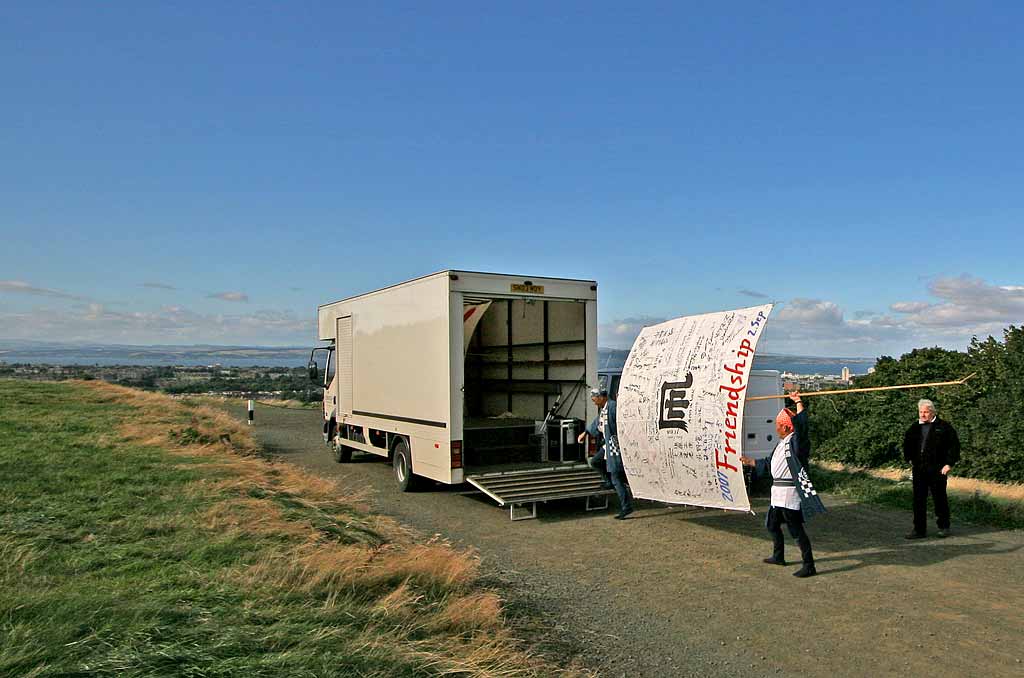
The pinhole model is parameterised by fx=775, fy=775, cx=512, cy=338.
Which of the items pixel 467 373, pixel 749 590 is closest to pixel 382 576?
pixel 749 590

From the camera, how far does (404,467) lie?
12.3 meters

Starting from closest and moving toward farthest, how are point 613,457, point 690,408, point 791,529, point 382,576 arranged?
point 382,576 → point 791,529 → point 690,408 → point 613,457

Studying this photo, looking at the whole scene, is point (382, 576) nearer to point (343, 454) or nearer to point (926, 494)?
point (926, 494)

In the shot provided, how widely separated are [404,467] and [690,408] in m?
5.49

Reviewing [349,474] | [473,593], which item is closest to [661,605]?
[473,593]

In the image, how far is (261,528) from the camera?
7.26 m

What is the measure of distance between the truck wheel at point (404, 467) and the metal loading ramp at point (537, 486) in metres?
1.69

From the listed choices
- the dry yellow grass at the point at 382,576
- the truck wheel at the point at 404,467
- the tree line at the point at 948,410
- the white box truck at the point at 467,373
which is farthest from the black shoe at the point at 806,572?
the tree line at the point at 948,410

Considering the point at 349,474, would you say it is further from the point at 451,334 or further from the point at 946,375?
the point at 946,375

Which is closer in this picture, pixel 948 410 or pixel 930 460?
pixel 930 460

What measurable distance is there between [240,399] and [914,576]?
4170 centimetres

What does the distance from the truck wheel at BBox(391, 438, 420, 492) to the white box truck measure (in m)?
0.02

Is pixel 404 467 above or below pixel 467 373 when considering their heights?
below
